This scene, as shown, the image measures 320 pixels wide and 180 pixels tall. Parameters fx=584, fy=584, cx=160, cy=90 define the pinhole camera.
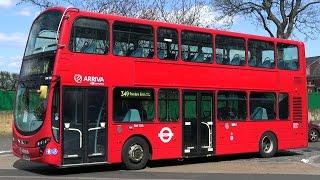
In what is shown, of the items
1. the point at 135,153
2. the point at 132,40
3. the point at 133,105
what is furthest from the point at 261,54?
the point at 135,153

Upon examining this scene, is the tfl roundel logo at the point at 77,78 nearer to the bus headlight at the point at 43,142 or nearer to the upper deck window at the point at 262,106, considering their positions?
the bus headlight at the point at 43,142

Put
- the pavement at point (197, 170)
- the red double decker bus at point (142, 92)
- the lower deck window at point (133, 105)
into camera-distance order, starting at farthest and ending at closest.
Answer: the lower deck window at point (133, 105) < the red double decker bus at point (142, 92) < the pavement at point (197, 170)

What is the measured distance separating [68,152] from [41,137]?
2.48ft

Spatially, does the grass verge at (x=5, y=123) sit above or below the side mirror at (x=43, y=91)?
below

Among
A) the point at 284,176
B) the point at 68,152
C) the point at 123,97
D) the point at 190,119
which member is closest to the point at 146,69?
the point at 123,97

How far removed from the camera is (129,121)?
15.6m

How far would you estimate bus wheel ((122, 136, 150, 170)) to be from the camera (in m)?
15.5

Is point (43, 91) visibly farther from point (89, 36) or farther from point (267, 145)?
point (267, 145)

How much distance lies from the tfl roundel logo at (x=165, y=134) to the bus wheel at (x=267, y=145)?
4062 millimetres

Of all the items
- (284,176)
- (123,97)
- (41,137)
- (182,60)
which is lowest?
(284,176)

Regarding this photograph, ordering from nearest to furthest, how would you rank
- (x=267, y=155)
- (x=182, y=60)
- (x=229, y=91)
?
(x=182, y=60) → (x=229, y=91) → (x=267, y=155)

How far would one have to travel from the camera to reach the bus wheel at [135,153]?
50.8 ft

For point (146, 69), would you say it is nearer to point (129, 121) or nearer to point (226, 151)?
point (129, 121)

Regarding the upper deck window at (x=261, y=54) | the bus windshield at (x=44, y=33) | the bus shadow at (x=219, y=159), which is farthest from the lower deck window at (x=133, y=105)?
the upper deck window at (x=261, y=54)
